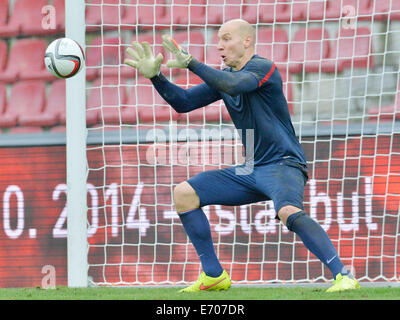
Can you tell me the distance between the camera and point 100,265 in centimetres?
616

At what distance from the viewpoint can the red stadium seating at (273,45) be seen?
641 centimetres

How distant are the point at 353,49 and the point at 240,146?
1.22m

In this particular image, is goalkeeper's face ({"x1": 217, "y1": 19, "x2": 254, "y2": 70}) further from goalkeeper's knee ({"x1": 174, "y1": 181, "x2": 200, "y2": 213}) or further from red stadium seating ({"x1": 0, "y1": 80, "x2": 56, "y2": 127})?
red stadium seating ({"x1": 0, "y1": 80, "x2": 56, "y2": 127})

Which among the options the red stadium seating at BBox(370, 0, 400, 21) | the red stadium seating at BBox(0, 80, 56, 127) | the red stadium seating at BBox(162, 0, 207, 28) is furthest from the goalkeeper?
the red stadium seating at BBox(0, 80, 56, 127)

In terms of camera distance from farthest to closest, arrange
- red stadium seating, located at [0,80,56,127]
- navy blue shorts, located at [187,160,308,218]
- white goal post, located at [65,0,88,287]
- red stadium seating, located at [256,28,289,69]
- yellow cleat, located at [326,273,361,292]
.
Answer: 1. red stadium seating, located at [0,80,56,127]
2. red stadium seating, located at [256,28,289,69]
3. white goal post, located at [65,0,88,287]
4. navy blue shorts, located at [187,160,308,218]
5. yellow cleat, located at [326,273,361,292]

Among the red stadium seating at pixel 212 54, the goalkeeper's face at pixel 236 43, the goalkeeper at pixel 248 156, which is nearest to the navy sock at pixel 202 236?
the goalkeeper at pixel 248 156

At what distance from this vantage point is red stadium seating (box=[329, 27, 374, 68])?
6301 millimetres

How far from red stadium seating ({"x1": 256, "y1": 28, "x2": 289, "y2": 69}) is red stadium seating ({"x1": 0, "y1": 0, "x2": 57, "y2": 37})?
77.7 inches

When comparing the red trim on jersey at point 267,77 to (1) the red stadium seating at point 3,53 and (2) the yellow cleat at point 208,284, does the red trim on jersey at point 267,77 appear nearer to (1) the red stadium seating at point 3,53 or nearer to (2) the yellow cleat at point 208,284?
(2) the yellow cleat at point 208,284

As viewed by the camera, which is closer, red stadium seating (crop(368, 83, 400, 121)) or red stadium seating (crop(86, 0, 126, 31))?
red stadium seating (crop(368, 83, 400, 121))

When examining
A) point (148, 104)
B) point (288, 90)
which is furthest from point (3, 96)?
point (288, 90)

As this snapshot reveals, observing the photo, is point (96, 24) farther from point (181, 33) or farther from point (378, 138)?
point (378, 138)

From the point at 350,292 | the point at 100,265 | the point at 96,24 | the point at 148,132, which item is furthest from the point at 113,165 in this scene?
the point at 350,292

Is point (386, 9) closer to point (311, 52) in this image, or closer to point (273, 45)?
point (311, 52)
